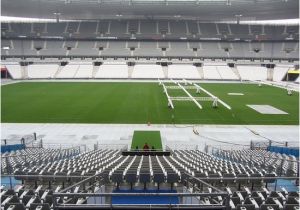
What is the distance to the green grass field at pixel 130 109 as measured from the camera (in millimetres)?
30062

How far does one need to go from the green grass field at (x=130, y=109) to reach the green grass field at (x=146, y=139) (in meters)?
3.61

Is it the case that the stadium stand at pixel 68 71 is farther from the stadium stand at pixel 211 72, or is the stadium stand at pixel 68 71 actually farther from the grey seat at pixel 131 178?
the grey seat at pixel 131 178

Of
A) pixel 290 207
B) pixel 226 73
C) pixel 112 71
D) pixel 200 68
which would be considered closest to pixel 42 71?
pixel 112 71

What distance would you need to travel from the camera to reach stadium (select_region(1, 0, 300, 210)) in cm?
831

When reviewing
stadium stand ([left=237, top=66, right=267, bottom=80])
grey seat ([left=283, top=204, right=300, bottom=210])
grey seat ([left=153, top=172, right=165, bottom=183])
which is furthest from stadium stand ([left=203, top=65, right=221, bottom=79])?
grey seat ([left=283, top=204, right=300, bottom=210])

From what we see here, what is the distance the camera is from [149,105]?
3694 centimetres

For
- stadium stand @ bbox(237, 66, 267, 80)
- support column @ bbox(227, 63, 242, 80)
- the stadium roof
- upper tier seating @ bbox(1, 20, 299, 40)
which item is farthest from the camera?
upper tier seating @ bbox(1, 20, 299, 40)

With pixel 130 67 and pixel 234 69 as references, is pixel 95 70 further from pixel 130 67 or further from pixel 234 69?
pixel 234 69

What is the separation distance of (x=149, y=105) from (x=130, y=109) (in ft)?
10.4

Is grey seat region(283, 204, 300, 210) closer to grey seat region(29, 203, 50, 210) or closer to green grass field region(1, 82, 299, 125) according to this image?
grey seat region(29, 203, 50, 210)

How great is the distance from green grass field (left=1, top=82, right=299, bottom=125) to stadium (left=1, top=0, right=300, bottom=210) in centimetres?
22

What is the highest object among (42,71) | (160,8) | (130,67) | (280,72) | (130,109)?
(160,8)

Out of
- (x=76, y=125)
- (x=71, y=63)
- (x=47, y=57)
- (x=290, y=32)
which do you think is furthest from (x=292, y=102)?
(x=47, y=57)

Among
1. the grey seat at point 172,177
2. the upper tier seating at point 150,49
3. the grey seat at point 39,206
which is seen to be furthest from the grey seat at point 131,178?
the upper tier seating at point 150,49
